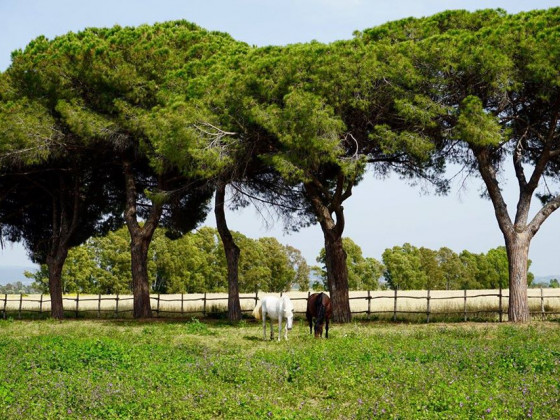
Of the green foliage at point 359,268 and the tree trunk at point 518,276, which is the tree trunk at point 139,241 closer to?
the tree trunk at point 518,276

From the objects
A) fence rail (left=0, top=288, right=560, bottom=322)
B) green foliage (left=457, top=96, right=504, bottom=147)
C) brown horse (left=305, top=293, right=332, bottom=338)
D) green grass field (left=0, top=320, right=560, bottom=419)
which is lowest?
fence rail (left=0, top=288, right=560, bottom=322)

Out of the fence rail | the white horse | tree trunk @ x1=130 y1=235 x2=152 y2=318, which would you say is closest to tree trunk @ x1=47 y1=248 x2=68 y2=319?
the fence rail

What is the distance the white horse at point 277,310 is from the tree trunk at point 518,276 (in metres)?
9.22

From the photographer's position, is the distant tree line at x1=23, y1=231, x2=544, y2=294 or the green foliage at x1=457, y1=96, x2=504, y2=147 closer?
the green foliage at x1=457, y1=96, x2=504, y2=147

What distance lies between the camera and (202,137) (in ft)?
78.9

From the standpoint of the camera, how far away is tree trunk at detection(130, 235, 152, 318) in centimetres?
2975

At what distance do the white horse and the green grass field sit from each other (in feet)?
7.84

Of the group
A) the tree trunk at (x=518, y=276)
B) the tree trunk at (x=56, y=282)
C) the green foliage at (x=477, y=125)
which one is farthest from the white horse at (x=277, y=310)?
the tree trunk at (x=56, y=282)

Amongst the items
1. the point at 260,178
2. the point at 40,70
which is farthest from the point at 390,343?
the point at 40,70

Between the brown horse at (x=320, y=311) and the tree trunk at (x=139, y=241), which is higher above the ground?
the tree trunk at (x=139, y=241)

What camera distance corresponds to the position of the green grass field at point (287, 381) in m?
9.18

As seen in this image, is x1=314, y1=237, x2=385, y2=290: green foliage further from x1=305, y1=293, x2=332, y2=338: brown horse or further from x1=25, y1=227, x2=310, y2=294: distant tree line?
x1=305, y1=293, x2=332, y2=338: brown horse

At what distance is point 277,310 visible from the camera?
66.0 feet

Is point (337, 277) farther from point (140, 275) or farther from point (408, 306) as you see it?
point (140, 275)
